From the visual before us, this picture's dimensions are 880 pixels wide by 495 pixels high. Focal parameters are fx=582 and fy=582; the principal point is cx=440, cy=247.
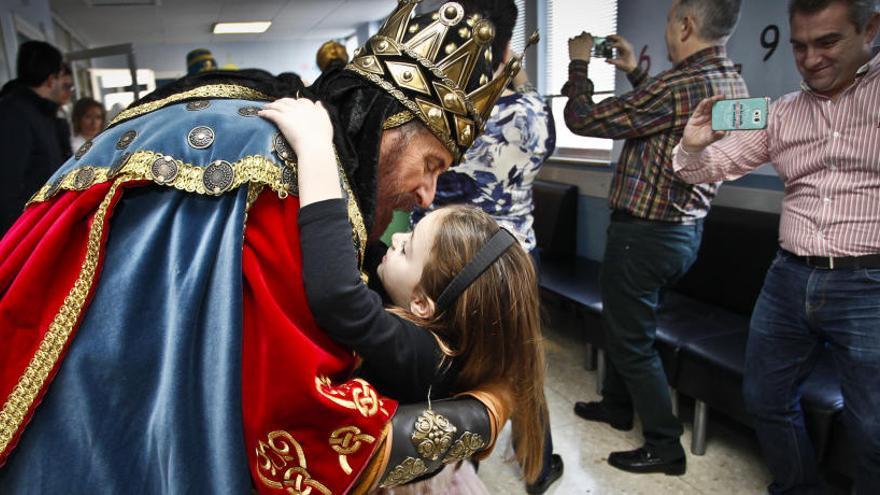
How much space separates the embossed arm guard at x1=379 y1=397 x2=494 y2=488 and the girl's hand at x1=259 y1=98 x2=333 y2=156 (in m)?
0.40

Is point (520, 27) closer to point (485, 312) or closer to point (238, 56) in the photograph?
point (485, 312)

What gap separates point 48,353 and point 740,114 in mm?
→ 1683

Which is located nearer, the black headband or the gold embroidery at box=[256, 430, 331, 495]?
the gold embroidery at box=[256, 430, 331, 495]

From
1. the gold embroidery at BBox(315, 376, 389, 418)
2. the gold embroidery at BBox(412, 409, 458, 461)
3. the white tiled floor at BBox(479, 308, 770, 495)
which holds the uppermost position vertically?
the gold embroidery at BBox(315, 376, 389, 418)

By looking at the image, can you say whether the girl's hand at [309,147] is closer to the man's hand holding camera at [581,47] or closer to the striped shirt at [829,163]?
the striped shirt at [829,163]

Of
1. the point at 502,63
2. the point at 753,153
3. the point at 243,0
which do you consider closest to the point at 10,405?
the point at 502,63

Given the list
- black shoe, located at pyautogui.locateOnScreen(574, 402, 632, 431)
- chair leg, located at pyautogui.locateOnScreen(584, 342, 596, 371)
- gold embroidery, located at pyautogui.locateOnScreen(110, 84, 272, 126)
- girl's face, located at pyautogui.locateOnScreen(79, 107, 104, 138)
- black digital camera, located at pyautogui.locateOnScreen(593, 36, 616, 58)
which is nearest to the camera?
gold embroidery, located at pyautogui.locateOnScreen(110, 84, 272, 126)

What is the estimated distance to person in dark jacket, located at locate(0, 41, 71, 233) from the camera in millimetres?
2848

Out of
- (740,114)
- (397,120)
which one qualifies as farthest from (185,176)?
(740,114)

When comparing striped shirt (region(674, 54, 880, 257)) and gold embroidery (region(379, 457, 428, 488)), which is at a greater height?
striped shirt (region(674, 54, 880, 257))

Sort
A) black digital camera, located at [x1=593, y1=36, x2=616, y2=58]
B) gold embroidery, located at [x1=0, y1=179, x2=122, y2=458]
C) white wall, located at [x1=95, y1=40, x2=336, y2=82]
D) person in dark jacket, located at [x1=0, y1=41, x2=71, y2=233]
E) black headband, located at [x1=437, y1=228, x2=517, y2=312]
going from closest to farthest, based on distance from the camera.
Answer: gold embroidery, located at [x1=0, y1=179, x2=122, y2=458]
black headband, located at [x1=437, y1=228, x2=517, y2=312]
black digital camera, located at [x1=593, y1=36, x2=616, y2=58]
person in dark jacket, located at [x1=0, y1=41, x2=71, y2=233]
white wall, located at [x1=95, y1=40, x2=336, y2=82]

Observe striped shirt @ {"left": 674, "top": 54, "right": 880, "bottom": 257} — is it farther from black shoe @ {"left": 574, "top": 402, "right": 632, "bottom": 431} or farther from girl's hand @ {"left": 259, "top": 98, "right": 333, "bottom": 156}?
girl's hand @ {"left": 259, "top": 98, "right": 333, "bottom": 156}

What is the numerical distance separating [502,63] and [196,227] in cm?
142

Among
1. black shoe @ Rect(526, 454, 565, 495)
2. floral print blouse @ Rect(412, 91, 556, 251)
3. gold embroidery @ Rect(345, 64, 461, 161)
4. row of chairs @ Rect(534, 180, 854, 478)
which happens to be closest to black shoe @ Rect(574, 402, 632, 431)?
row of chairs @ Rect(534, 180, 854, 478)
